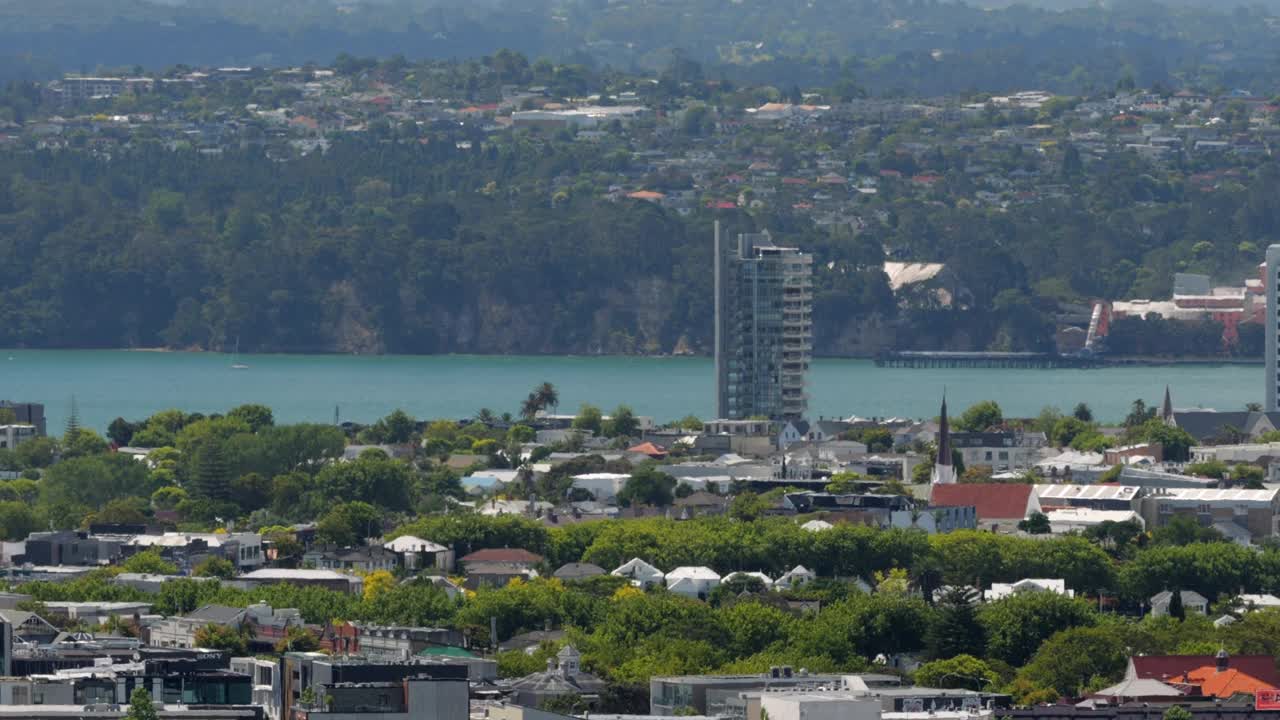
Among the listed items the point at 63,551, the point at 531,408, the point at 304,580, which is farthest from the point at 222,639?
the point at 531,408

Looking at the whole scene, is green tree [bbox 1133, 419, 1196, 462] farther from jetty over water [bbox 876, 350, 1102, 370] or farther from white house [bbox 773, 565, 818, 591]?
jetty over water [bbox 876, 350, 1102, 370]

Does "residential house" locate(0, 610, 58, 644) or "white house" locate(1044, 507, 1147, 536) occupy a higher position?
"residential house" locate(0, 610, 58, 644)

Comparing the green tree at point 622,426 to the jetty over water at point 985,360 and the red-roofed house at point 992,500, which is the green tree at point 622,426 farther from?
the jetty over water at point 985,360

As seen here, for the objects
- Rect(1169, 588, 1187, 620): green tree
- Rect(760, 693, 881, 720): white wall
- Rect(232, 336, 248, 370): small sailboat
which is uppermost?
Rect(760, 693, 881, 720): white wall

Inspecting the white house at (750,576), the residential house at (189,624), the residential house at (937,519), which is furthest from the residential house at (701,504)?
the residential house at (189,624)

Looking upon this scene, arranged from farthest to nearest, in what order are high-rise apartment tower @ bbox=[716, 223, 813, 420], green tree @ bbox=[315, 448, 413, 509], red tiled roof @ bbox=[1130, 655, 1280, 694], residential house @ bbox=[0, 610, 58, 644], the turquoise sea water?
1. the turquoise sea water
2. high-rise apartment tower @ bbox=[716, 223, 813, 420]
3. green tree @ bbox=[315, 448, 413, 509]
4. residential house @ bbox=[0, 610, 58, 644]
5. red tiled roof @ bbox=[1130, 655, 1280, 694]

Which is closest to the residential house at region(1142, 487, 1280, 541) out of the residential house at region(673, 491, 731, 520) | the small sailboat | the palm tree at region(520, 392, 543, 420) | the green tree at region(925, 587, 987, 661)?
the residential house at region(673, 491, 731, 520)
